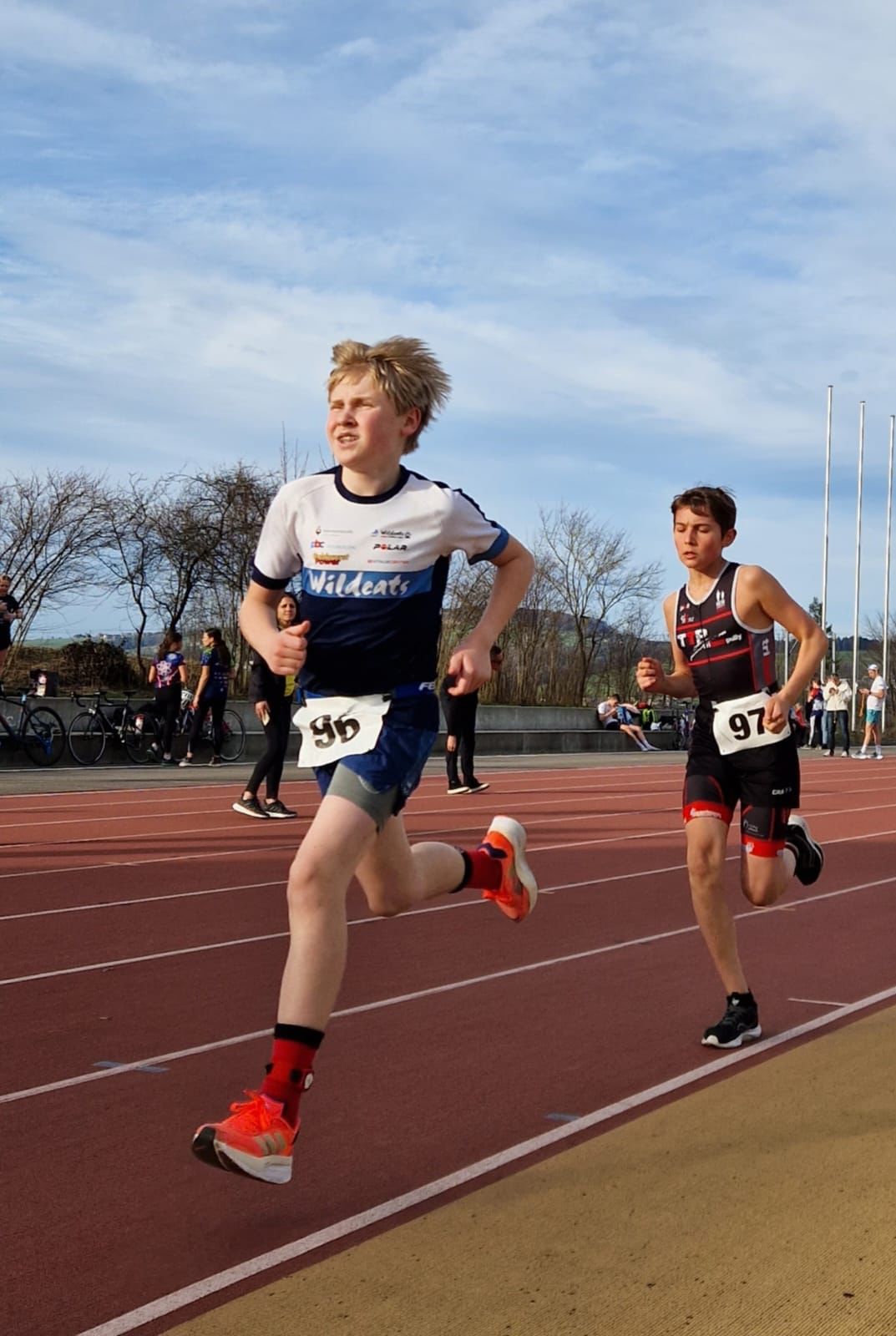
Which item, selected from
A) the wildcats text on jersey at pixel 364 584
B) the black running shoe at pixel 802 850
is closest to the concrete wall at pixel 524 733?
the black running shoe at pixel 802 850

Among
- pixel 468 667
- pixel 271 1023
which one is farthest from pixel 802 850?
pixel 468 667

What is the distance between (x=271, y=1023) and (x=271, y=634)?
7.09 ft

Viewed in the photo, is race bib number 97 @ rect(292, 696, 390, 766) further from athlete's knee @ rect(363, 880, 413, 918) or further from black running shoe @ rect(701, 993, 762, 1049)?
black running shoe @ rect(701, 993, 762, 1049)

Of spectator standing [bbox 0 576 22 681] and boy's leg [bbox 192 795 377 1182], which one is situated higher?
spectator standing [bbox 0 576 22 681]

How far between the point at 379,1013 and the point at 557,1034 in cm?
69

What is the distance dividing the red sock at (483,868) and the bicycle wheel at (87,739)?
1718 cm

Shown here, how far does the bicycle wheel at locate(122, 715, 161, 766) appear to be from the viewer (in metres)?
22.1

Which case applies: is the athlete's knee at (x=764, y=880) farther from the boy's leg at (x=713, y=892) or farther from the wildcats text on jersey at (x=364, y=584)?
the wildcats text on jersey at (x=364, y=584)

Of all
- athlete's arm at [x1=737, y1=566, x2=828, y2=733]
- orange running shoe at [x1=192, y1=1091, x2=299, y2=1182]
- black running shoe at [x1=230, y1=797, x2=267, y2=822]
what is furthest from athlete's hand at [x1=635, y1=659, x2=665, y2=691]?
black running shoe at [x1=230, y1=797, x2=267, y2=822]

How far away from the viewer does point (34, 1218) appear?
12.0 feet

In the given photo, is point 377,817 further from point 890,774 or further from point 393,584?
point 890,774

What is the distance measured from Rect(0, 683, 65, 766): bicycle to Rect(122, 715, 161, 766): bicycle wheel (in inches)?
47.1

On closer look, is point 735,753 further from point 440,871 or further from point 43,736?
point 43,736

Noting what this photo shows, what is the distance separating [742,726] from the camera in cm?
555
